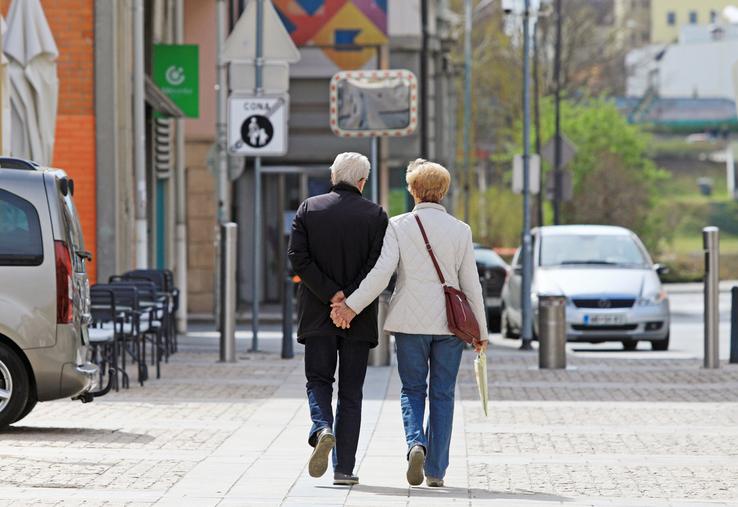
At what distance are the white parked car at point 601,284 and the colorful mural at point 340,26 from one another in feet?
33.8

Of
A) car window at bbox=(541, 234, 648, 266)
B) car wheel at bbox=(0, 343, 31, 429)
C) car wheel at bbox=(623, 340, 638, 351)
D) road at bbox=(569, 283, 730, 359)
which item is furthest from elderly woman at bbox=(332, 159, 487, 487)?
car wheel at bbox=(623, 340, 638, 351)

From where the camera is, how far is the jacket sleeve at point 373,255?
9.59 m

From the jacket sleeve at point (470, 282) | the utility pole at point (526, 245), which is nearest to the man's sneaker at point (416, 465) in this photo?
the jacket sleeve at point (470, 282)

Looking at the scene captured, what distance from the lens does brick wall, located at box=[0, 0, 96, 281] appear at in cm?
Answer: 2144

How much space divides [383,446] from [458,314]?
226cm

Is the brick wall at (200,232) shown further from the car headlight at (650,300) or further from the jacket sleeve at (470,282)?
the jacket sleeve at (470,282)

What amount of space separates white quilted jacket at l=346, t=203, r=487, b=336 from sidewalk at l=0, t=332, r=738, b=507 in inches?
34.7

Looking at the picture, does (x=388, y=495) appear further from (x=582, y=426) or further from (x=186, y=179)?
(x=186, y=179)

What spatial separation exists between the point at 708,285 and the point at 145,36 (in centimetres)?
1012

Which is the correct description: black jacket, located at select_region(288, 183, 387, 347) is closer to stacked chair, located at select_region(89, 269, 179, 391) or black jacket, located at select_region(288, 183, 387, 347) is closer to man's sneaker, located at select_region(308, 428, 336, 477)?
man's sneaker, located at select_region(308, 428, 336, 477)

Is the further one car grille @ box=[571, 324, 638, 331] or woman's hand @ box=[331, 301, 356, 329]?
car grille @ box=[571, 324, 638, 331]

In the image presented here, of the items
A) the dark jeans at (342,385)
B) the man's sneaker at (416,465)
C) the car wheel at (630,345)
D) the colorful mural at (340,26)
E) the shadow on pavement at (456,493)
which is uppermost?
the colorful mural at (340,26)

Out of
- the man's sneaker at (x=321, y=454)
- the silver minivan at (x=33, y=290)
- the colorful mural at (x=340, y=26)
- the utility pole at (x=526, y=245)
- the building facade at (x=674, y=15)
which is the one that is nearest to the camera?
the man's sneaker at (x=321, y=454)

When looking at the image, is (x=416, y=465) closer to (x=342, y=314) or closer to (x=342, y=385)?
(x=342, y=385)
